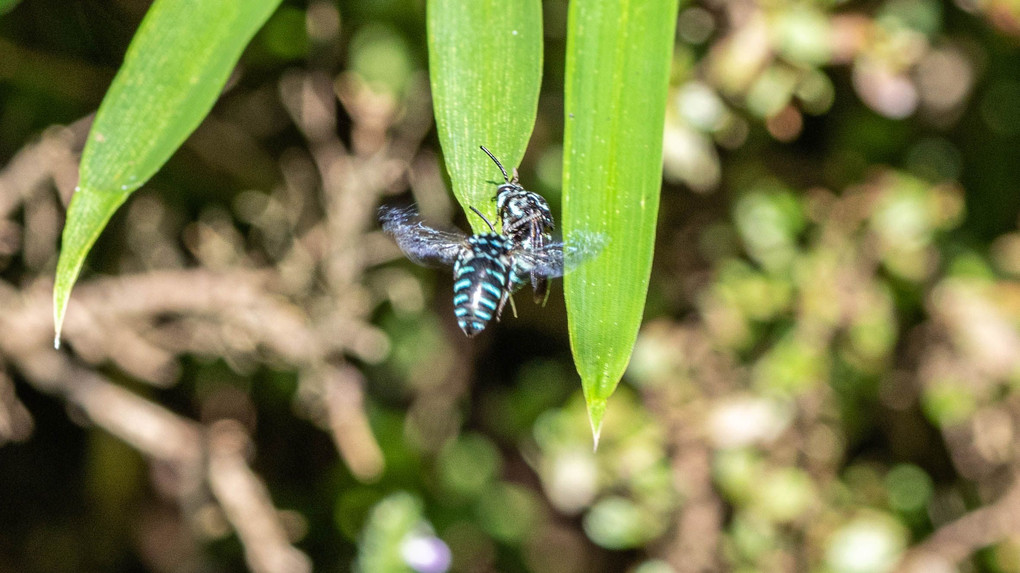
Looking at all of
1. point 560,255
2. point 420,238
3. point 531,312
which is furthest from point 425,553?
point 560,255

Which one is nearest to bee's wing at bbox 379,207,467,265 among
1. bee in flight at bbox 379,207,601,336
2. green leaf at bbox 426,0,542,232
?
bee in flight at bbox 379,207,601,336

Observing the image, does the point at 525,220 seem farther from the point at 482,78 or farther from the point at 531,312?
the point at 531,312

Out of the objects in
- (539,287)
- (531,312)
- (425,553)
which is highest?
(539,287)

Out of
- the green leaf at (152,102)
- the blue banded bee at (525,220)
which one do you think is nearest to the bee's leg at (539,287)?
the blue banded bee at (525,220)

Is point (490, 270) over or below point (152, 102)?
below

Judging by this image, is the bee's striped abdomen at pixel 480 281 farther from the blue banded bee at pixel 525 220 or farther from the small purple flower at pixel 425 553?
the small purple flower at pixel 425 553

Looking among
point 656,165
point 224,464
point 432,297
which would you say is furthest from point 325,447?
point 656,165

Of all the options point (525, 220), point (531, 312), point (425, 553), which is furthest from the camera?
point (531, 312)

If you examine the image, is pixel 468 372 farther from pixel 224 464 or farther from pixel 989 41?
pixel 989 41
